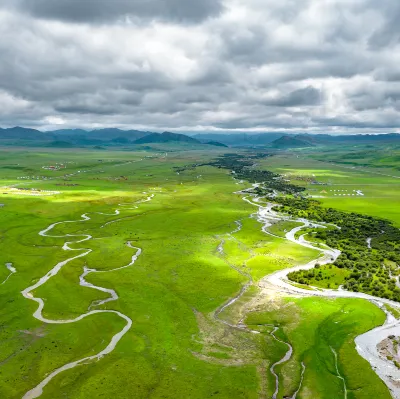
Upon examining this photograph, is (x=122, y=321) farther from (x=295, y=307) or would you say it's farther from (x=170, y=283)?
(x=295, y=307)

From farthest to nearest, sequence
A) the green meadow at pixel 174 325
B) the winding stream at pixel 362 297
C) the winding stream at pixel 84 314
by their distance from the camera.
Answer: the winding stream at pixel 362 297, the winding stream at pixel 84 314, the green meadow at pixel 174 325

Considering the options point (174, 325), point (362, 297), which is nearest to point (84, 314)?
point (174, 325)

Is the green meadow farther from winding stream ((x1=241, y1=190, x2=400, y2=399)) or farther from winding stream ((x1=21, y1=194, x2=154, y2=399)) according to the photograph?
winding stream ((x1=241, y1=190, x2=400, y2=399))

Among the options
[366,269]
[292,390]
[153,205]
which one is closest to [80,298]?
[292,390]

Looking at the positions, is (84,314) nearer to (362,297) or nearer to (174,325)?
(174,325)

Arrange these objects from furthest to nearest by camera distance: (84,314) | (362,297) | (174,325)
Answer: (362,297) < (84,314) < (174,325)

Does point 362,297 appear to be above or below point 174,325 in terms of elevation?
above

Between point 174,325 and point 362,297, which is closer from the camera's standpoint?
point 174,325

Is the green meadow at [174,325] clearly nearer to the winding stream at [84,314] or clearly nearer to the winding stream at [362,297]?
the winding stream at [84,314]

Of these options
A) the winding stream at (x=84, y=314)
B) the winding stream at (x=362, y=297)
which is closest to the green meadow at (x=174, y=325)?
the winding stream at (x=84, y=314)

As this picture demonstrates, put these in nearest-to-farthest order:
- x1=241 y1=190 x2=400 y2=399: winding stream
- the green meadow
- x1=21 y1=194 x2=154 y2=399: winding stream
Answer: the green meadow
x1=21 y1=194 x2=154 y2=399: winding stream
x1=241 y1=190 x2=400 y2=399: winding stream

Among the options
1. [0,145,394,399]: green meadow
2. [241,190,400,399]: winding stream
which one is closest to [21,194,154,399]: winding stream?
[0,145,394,399]: green meadow
